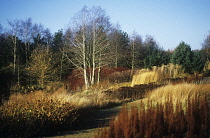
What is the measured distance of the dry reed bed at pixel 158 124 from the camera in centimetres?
321

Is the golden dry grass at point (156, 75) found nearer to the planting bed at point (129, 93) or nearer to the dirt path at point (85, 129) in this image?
the planting bed at point (129, 93)

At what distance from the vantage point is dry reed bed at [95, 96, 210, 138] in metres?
3.21

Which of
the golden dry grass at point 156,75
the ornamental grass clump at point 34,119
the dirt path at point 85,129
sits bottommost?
the dirt path at point 85,129

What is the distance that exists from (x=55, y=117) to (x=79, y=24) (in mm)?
13721

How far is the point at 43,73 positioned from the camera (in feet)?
58.7

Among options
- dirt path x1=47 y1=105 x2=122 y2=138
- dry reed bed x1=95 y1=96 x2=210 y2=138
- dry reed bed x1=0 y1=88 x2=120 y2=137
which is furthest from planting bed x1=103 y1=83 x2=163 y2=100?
dry reed bed x1=95 y1=96 x2=210 y2=138

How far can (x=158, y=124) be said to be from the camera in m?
3.48

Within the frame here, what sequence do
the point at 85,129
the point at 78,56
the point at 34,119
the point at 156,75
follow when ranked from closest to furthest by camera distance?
1. the point at 34,119
2. the point at 85,129
3. the point at 156,75
4. the point at 78,56

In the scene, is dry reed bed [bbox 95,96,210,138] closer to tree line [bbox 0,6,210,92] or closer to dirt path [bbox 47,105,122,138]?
dirt path [bbox 47,105,122,138]

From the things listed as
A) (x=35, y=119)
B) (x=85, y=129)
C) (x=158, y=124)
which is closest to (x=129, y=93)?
(x=85, y=129)

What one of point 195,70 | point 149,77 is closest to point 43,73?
point 149,77

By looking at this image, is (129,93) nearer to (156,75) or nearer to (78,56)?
(156,75)

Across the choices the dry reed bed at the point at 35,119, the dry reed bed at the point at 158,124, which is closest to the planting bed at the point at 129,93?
the dry reed bed at the point at 35,119

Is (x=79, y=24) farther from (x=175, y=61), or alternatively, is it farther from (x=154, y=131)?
(x=154, y=131)
